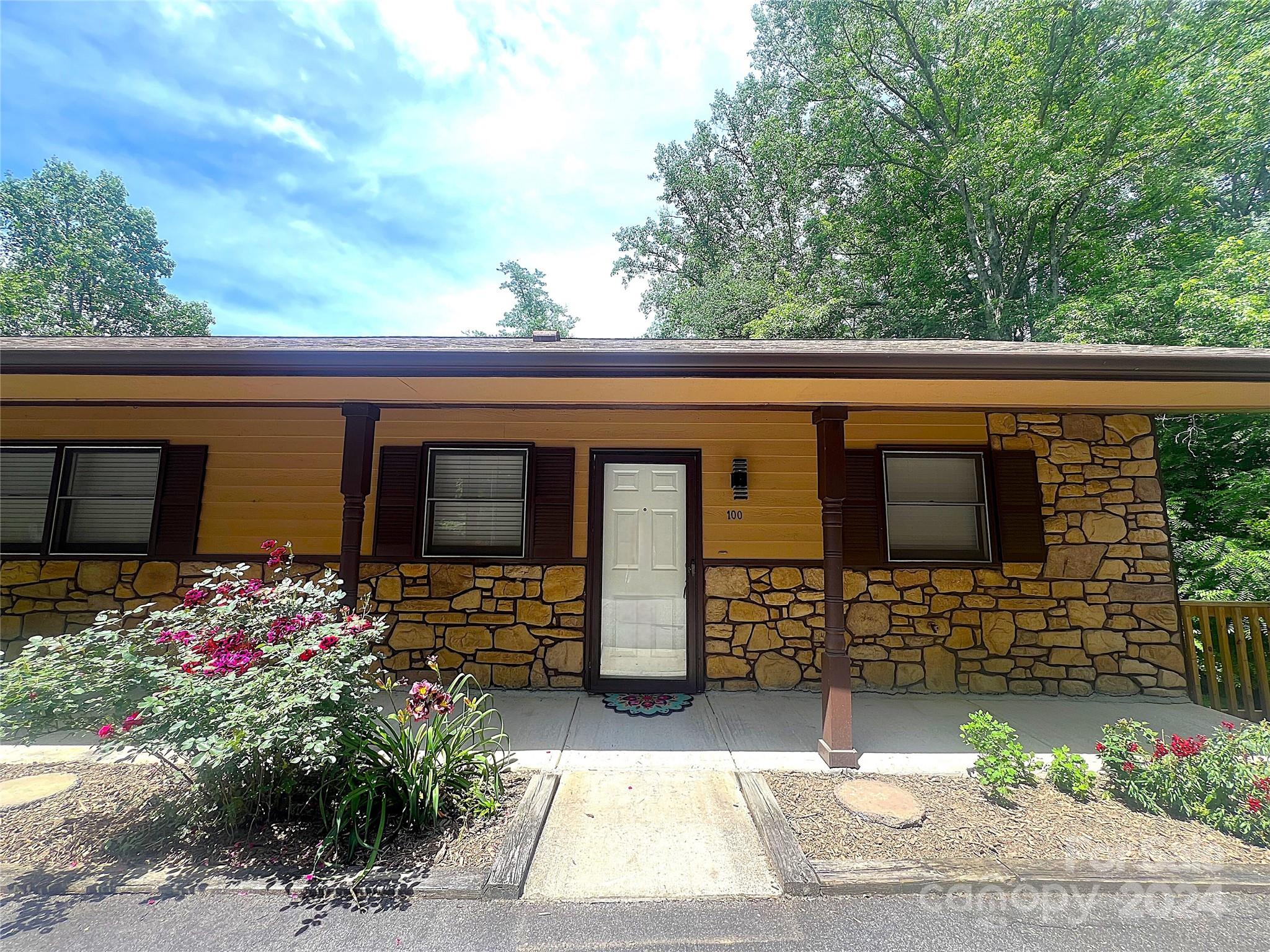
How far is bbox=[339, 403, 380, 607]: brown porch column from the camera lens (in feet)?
11.2

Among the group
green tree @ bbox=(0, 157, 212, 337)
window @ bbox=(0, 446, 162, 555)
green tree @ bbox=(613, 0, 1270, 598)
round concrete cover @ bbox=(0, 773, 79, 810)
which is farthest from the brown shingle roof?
green tree @ bbox=(0, 157, 212, 337)

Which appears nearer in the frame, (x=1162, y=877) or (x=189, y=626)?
(x=1162, y=877)

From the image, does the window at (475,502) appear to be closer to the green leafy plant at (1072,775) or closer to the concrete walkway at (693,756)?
the concrete walkway at (693,756)

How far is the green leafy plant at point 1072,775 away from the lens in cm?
259

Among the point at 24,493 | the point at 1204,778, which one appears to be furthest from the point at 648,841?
the point at 24,493

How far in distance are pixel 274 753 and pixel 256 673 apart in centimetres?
34

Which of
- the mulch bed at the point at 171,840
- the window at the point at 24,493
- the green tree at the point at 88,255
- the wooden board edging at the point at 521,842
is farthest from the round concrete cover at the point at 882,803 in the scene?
the green tree at the point at 88,255

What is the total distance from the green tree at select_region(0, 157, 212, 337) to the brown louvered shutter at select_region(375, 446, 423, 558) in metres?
16.1

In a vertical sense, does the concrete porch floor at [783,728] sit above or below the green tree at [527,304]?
below

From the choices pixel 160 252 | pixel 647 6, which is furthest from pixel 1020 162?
pixel 160 252

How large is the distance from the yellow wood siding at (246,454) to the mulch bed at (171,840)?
212 centimetres

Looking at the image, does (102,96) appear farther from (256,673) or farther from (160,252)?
(160,252)

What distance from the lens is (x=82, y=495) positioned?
4.44m

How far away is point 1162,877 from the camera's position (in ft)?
6.63
